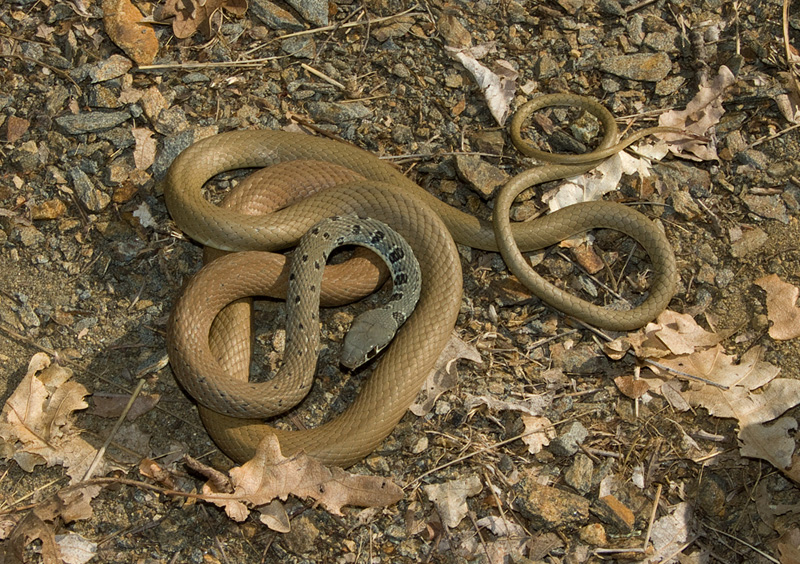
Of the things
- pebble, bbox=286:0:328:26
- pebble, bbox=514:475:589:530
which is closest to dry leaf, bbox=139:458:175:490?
pebble, bbox=514:475:589:530

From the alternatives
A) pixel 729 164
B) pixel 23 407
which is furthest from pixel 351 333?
pixel 729 164

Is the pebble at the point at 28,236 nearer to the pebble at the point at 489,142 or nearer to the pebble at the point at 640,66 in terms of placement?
the pebble at the point at 489,142

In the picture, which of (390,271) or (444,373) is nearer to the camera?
(444,373)

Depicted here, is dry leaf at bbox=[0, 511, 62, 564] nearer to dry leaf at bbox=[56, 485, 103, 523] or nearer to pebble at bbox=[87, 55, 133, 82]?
dry leaf at bbox=[56, 485, 103, 523]

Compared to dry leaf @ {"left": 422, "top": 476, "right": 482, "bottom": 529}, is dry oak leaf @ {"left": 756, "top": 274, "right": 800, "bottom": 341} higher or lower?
higher

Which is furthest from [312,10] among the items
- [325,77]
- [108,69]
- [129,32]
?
[108,69]

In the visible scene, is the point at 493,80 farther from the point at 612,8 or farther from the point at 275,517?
the point at 275,517

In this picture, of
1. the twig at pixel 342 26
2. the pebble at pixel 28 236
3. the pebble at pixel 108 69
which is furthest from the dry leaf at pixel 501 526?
the pebble at pixel 108 69
